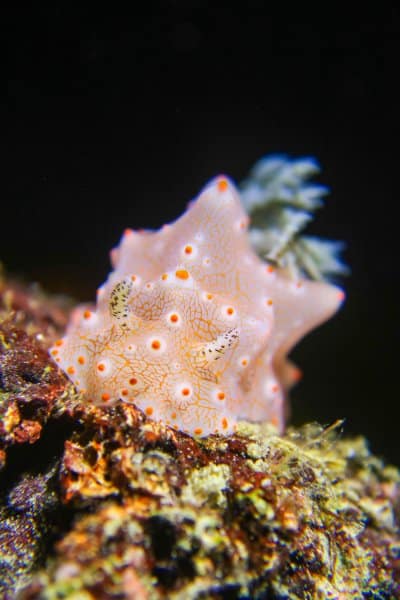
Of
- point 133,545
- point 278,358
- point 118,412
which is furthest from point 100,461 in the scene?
point 278,358

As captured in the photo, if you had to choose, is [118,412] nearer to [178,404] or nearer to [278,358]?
[178,404]

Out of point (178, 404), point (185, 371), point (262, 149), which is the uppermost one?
point (262, 149)

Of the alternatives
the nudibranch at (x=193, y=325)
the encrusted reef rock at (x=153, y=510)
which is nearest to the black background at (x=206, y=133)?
the nudibranch at (x=193, y=325)

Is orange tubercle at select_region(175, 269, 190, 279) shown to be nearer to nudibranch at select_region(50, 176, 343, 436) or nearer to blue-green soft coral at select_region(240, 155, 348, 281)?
nudibranch at select_region(50, 176, 343, 436)

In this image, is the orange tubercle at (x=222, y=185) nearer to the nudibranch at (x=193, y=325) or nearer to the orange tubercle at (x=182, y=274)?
the nudibranch at (x=193, y=325)

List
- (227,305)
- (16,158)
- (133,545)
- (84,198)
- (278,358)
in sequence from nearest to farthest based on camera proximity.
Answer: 1. (133,545)
2. (227,305)
3. (278,358)
4. (16,158)
5. (84,198)

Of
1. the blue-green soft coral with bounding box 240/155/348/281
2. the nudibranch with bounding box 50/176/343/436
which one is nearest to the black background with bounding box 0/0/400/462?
the blue-green soft coral with bounding box 240/155/348/281
